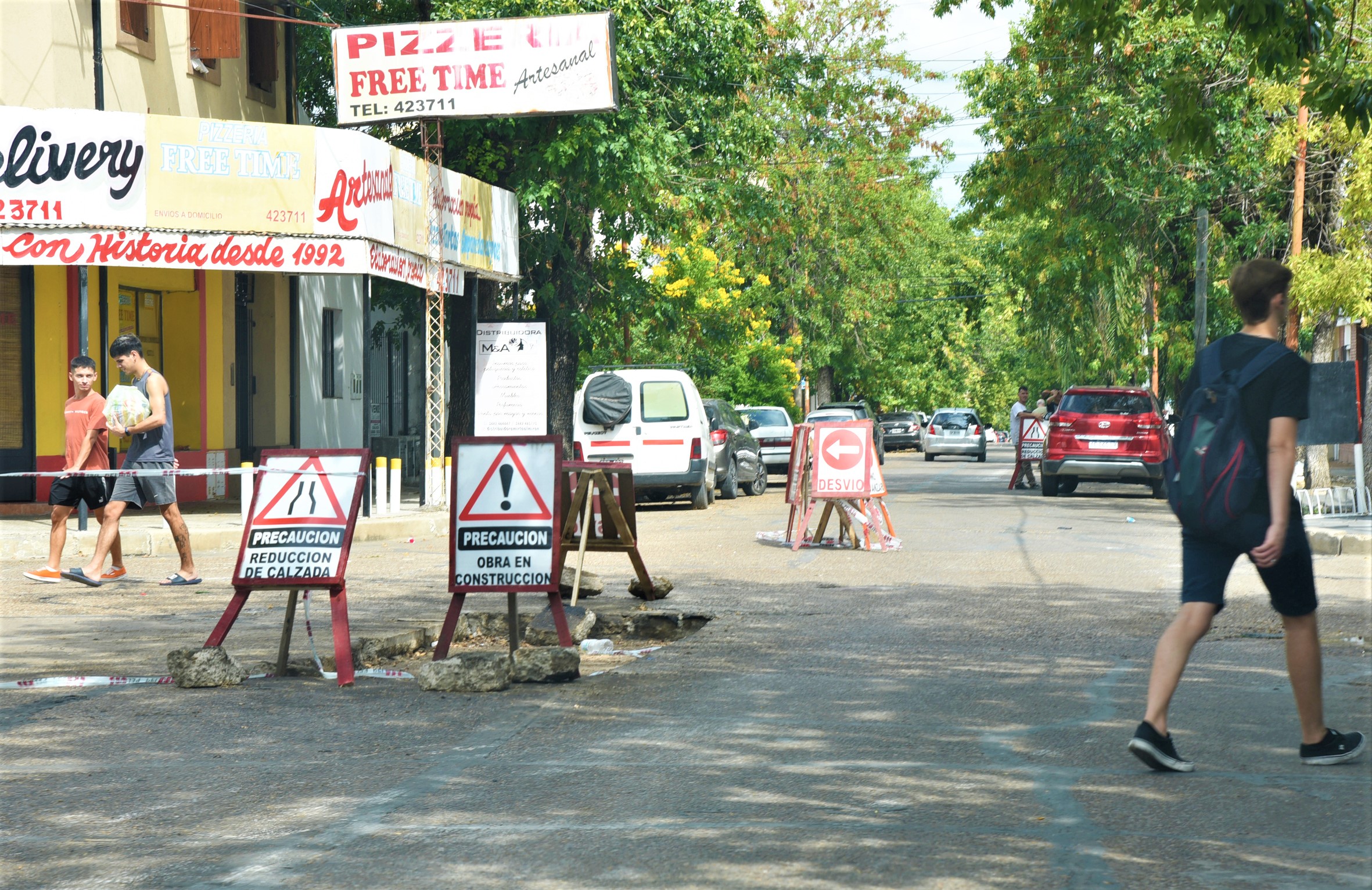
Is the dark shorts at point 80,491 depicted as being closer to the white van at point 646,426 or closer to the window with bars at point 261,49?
the white van at point 646,426

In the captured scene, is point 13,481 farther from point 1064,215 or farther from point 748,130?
point 1064,215

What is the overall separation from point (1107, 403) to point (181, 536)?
16209 mm

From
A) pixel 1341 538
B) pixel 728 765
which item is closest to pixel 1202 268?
pixel 1341 538

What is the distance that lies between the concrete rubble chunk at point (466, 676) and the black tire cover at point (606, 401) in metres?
13.8

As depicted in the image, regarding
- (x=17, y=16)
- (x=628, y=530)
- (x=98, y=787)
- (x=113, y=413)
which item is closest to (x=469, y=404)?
(x=17, y=16)

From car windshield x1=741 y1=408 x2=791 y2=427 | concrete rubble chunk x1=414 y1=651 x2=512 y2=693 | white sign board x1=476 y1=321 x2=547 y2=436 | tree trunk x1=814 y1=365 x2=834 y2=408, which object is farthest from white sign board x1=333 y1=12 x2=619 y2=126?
tree trunk x1=814 y1=365 x2=834 y2=408

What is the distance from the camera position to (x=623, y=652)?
9156mm

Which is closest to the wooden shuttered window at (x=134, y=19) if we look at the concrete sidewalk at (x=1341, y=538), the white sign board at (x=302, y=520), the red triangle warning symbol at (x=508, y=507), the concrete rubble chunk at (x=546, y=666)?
the white sign board at (x=302, y=520)

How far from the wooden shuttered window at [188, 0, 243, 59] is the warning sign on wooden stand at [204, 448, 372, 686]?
50.9ft

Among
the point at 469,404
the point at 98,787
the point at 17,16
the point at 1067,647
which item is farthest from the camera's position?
the point at 469,404

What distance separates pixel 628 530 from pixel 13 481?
11.6 m

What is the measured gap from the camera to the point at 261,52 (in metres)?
24.8

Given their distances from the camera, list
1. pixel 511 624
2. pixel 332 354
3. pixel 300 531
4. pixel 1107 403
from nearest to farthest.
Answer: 1. pixel 300 531
2. pixel 511 624
3. pixel 1107 403
4. pixel 332 354

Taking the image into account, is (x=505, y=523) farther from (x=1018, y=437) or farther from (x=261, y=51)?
(x=1018, y=437)
